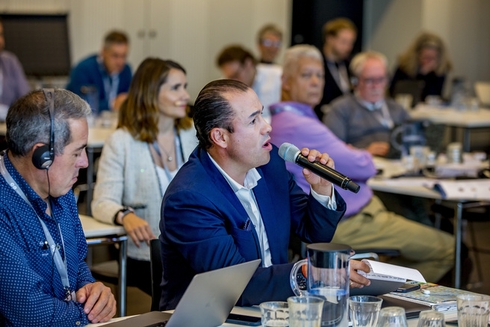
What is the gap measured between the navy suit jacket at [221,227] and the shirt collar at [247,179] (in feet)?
0.06

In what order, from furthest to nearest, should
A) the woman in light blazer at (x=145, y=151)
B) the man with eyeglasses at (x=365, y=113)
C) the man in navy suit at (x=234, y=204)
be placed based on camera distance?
the man with eyeglasses at (x=365, y=113), the woman in light blazer at (x=145, y=151), the man in navy suit at (x=234, y=204)

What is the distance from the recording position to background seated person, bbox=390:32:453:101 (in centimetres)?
818

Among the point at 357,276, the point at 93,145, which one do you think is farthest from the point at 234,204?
the point at 93,145

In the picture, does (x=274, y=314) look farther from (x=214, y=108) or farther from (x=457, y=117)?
(x=457, y=117)

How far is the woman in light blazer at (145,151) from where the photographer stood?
3359mm

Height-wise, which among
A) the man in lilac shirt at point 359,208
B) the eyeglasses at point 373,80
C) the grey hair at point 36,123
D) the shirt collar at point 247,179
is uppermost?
the grey hair at point 36,123

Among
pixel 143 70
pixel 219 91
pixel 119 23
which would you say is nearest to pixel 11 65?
pixel 119 23

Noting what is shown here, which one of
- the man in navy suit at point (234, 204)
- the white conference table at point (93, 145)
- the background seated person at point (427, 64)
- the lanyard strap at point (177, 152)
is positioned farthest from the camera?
the background seated person at point (427, 64)

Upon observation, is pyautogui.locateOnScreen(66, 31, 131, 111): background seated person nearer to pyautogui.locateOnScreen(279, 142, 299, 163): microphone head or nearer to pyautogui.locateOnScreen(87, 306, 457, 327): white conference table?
pyautogui.locateOnScreen(279, 142, 299, 163): microphone head

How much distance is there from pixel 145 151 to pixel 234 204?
4.10ft

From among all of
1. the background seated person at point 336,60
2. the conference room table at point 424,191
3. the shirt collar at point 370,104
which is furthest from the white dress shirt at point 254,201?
the background seated person at point 336,60

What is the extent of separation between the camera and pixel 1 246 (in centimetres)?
197

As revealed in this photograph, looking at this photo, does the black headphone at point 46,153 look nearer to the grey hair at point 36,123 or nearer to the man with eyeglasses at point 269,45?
the grey hair at point 36,123

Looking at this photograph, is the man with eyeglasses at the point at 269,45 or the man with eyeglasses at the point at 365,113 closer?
the man with eyeglasses at the point at 365,113
